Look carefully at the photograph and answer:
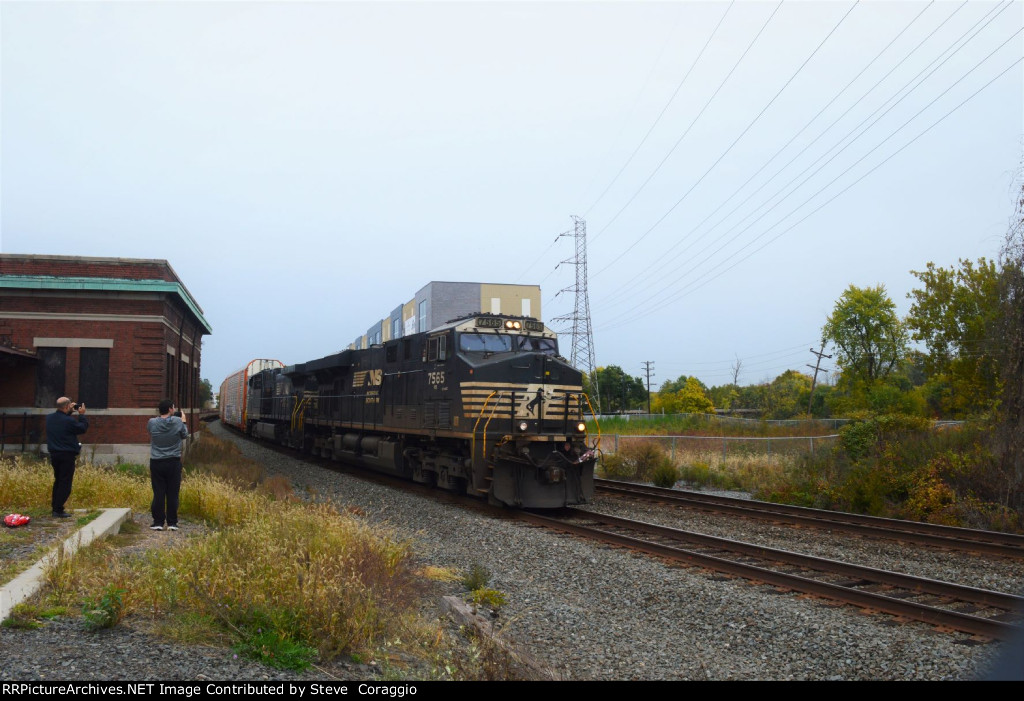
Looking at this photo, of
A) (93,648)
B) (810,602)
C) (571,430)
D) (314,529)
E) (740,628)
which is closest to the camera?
(93,648)

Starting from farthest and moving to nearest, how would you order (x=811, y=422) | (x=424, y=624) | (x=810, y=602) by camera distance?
1. (x=811, y=422)
2. (x=810, y=602)
3. (x=424, y=624)

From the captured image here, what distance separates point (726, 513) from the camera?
13.8 m

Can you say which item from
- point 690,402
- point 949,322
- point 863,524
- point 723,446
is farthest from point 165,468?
point 690,402

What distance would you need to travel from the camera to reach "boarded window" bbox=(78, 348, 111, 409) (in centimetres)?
1756

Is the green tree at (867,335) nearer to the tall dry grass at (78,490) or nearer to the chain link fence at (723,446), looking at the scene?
the chain link fence at (723,446)

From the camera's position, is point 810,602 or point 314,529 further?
point 314,529

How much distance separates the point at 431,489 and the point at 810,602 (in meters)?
10.7

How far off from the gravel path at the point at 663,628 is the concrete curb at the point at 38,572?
2.09ft

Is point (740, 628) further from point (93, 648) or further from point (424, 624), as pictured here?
point (93, 648)

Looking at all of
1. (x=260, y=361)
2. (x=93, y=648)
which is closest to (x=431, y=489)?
(x=93, y=648)

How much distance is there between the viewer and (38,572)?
6.25m

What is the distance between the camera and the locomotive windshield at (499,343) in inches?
569

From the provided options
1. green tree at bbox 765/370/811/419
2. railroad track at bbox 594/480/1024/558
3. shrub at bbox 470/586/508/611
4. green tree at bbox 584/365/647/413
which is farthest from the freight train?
green tree at bbox 584/365/647/413

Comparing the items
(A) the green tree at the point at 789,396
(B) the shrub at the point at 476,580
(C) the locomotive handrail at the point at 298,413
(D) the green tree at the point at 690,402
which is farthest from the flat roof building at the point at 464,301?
(B) the shrub at the point at 476,580
